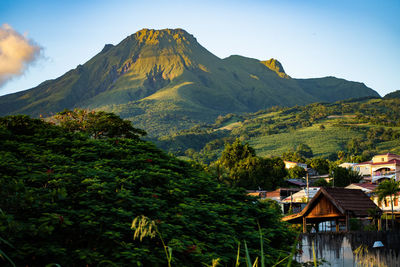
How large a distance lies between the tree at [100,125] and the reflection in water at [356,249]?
11.3 meters

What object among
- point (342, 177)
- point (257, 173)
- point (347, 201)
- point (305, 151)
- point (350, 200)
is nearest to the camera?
point (347, 201)

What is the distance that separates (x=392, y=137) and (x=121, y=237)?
202m

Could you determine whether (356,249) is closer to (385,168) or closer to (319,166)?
(385,168)

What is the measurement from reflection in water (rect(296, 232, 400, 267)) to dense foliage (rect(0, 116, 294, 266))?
23.9ft

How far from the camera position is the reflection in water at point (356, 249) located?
18953 mm

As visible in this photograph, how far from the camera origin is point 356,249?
1920cm

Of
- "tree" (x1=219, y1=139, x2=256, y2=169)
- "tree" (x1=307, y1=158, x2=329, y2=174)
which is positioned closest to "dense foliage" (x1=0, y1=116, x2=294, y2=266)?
"tree" (x1=219, y1=139, x2=256, y2=169)

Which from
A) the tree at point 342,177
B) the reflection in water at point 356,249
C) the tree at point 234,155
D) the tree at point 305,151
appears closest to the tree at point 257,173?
the tree at point 234,155

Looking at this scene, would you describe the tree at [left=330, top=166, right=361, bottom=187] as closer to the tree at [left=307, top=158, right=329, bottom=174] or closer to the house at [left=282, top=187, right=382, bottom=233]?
the tree at [left=307, top=158, right=329, bottom=174]

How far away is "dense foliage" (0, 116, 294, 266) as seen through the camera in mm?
8117

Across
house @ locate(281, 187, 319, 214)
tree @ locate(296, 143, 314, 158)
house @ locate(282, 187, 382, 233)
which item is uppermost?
tree @ locate(296, 143, 314, 158)

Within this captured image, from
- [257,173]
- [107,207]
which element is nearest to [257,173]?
[257,173]

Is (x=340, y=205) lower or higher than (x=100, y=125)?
lower

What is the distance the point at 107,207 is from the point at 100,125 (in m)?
20.8
